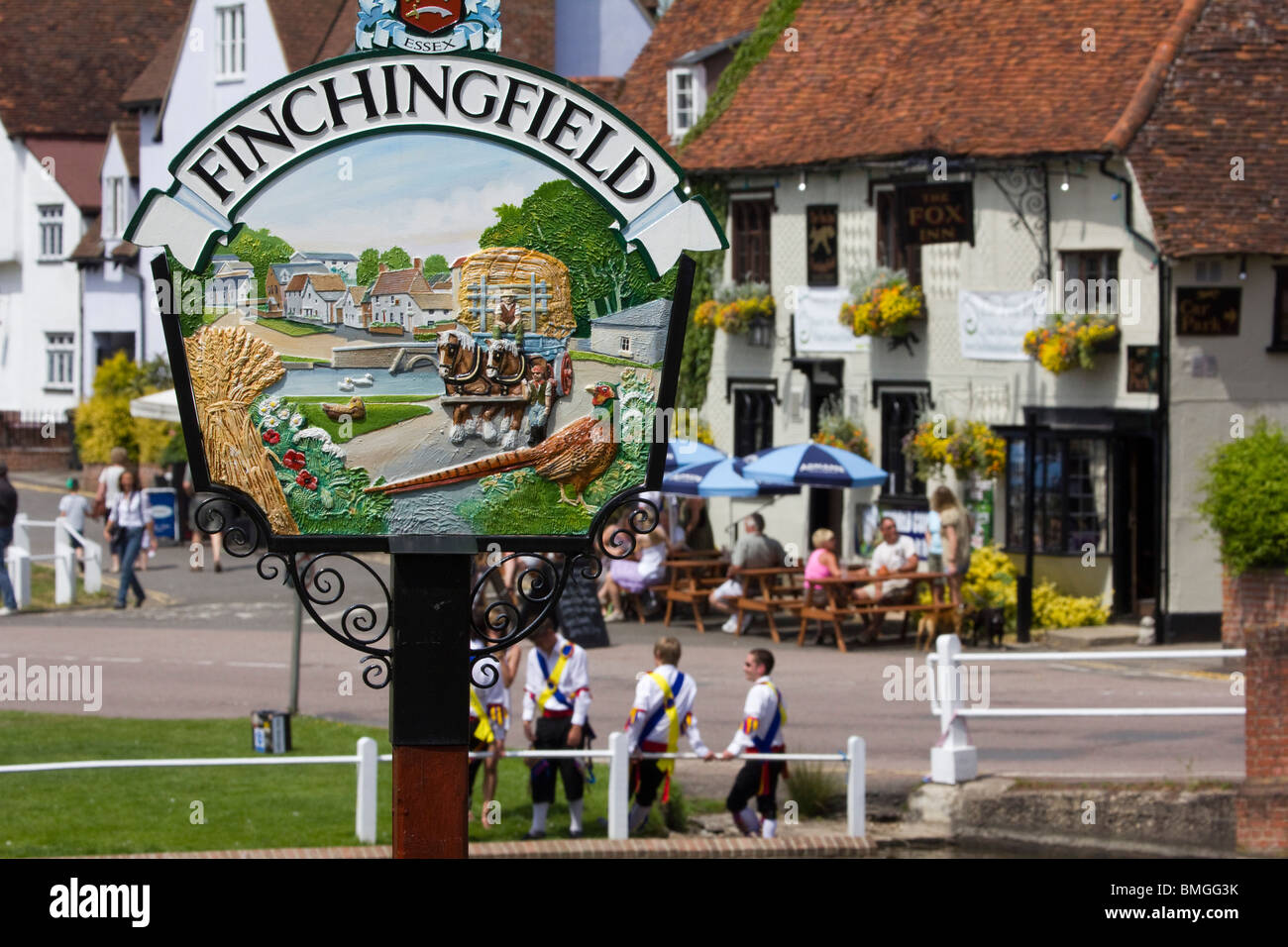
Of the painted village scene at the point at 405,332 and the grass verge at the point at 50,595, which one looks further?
the grass verge at the point at 50,595

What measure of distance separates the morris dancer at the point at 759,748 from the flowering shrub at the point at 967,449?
481 inches

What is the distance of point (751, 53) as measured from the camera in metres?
31.9

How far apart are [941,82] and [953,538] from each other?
7463 millimetres

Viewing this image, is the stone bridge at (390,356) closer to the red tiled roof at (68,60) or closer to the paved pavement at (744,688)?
the paved pavement at (744,688)

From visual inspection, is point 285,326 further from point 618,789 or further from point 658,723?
point 658,723

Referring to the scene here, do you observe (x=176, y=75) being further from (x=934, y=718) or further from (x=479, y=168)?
(x=479, y=168)

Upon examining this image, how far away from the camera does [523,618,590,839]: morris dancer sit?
13.8 meters

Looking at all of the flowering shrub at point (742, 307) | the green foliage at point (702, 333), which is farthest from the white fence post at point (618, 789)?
the green foliage at point (702, 333)

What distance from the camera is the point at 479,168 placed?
23.9ft

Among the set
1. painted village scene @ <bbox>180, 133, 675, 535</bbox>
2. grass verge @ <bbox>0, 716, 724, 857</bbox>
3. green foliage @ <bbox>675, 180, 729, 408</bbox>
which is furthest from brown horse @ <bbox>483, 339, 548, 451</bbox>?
green foliage @ <bbox>675, 180, 729, 408</bbox>

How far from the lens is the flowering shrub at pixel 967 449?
25734mm

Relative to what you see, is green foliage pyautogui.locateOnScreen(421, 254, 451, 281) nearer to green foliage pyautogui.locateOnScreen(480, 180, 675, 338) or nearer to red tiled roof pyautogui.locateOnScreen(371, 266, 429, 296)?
red tiled roof pyautogui.locateOnScreen(371, 266, 429, 296)

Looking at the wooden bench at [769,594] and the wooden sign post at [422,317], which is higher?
the wooden sign post at [422,317]

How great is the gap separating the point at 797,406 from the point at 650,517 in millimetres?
22314
